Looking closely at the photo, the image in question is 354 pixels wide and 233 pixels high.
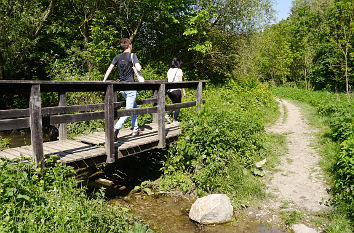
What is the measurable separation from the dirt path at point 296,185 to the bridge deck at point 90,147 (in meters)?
2.54

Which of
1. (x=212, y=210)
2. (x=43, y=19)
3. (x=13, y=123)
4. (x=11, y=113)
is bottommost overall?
(x=212, y=210)

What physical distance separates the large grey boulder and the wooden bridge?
65.0 inches

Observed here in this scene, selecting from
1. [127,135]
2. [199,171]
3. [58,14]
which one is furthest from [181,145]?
[58,14]

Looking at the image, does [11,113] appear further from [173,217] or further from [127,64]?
[173,217]

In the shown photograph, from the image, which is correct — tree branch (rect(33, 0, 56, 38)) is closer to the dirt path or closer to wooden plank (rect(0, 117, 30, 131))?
wooden plank (rect(0, 117, 30, 131))

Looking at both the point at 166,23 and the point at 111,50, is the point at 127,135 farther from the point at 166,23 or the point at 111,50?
the point at 166,23

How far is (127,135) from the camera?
711cm

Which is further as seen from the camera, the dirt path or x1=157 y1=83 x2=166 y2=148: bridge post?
x1=157 y1=83 x2=166 y2=148: bridge post

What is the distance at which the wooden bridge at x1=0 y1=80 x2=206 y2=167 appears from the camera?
422cm

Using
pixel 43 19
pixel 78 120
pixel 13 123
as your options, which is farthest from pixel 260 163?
pixel 43 19

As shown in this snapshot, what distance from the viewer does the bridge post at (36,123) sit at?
4.21 metres

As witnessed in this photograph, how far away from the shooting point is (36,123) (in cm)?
425

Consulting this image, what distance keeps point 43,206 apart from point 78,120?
162cm

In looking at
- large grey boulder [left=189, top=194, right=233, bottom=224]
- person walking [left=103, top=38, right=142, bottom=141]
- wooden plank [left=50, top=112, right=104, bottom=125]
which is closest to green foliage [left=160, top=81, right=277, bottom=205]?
large grey boulder [left=189, top=194, right=233, bottom=224]
